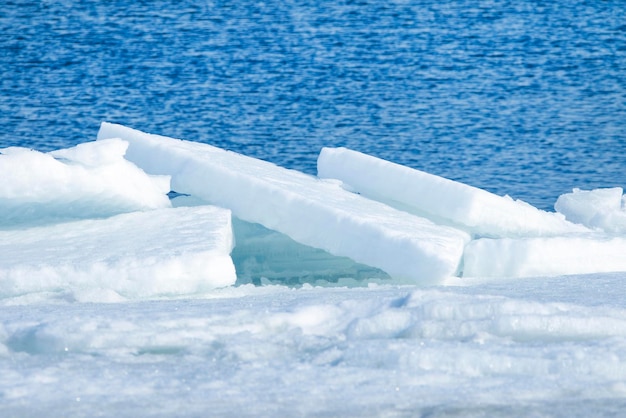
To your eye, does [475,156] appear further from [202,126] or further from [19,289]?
[19,289]

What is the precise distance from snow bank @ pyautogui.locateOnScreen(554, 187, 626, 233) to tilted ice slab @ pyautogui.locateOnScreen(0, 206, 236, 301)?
4.15 m

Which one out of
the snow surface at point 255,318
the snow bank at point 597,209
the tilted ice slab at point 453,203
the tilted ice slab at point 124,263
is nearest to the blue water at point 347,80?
the snow bank at point 597,209

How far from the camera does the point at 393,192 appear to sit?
8.79m

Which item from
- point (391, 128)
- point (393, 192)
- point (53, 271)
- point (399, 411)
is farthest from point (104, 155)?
A: point (391, 128)

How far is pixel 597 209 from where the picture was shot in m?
10.3

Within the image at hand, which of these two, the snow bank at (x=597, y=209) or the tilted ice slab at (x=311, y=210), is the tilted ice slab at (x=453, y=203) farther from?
the snow bank at (x=597, y=209)

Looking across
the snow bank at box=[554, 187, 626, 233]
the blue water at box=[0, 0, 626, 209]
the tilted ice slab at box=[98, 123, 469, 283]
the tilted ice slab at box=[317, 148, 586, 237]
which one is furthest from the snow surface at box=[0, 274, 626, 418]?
the blue water at box=[0, 0, 626, 209]

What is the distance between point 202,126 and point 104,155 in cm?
1474

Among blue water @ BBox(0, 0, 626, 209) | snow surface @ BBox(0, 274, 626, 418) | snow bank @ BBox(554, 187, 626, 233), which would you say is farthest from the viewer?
blue water @ BBox(0, 0, 626, 209)

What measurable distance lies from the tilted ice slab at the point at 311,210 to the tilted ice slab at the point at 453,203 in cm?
28

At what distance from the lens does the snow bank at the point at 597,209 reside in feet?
32.7

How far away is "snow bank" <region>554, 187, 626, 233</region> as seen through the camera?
9969 mm

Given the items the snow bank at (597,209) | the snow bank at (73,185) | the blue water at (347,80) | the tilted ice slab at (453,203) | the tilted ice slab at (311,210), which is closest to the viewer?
the tilted ice slab at (311,210)

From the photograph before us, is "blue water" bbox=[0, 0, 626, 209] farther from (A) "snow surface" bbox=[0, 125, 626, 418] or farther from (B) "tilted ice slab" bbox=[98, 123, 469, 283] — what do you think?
(A) "snow surface" bbox=[0, 125, 626, 418]
